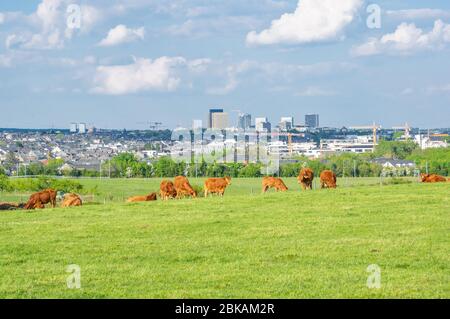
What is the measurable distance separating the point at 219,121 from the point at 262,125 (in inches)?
1138

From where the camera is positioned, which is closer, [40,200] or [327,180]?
[40,200]

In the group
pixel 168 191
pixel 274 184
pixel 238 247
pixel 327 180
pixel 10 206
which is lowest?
pixel 238 247

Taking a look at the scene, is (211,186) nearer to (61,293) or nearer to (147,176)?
(61,293)

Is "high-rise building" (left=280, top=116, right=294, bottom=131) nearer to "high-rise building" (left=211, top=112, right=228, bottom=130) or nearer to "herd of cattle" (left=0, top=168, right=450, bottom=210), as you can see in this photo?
"high-rise building" (left=211, top=112, right=228, bottom=130)

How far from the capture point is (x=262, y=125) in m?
111

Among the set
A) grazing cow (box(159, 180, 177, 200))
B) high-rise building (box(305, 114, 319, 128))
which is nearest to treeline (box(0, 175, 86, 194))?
grazing cow (box(159, 180, 177, 200))

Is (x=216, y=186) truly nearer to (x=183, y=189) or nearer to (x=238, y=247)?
(x=183, y=189)

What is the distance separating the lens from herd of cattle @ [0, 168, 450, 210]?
28.1 meters

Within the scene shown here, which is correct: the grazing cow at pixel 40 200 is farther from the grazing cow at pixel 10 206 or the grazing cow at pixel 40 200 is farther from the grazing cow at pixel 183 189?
the grazing cow at pixel 183 189

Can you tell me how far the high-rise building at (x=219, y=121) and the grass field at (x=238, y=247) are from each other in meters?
56.8

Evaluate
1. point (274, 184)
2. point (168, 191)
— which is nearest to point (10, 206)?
point (168, 191)

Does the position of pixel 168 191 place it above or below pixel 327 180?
below
